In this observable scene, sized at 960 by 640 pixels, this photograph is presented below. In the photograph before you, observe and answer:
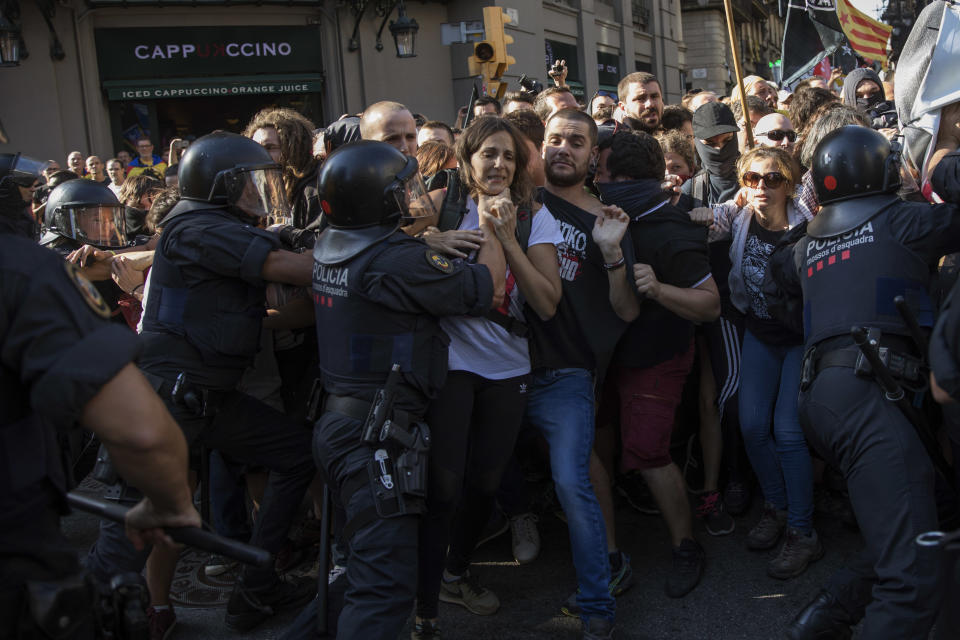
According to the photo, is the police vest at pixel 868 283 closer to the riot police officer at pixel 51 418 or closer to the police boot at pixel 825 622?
the police boot at pixel 825 622

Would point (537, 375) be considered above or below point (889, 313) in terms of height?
below

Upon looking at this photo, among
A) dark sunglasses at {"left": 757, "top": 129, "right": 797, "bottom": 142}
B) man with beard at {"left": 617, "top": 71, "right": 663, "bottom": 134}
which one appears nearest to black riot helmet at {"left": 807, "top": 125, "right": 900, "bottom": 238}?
dark sunglasses at {"left": 757, "top": 129, "right": 797, "bottom": 142}

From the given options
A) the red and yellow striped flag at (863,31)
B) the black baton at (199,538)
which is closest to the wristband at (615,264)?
the black baton at (199,538)

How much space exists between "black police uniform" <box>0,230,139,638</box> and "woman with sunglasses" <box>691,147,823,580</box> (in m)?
3.06

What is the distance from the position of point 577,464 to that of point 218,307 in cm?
155

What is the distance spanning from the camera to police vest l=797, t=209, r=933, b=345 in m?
3.01

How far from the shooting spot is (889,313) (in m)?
3.00

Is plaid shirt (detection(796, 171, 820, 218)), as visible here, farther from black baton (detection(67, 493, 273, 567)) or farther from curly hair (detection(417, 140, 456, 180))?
black baton (detection(67, 493, 273, 567))

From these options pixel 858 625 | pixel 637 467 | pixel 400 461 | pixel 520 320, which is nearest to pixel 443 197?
pixel 520 320

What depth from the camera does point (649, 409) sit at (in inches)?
157

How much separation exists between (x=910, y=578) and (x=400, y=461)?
165 cm

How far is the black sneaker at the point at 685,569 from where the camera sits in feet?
12.6

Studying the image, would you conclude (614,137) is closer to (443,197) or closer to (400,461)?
(443,197)

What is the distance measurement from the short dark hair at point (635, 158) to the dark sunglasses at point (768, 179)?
0.48 meters
